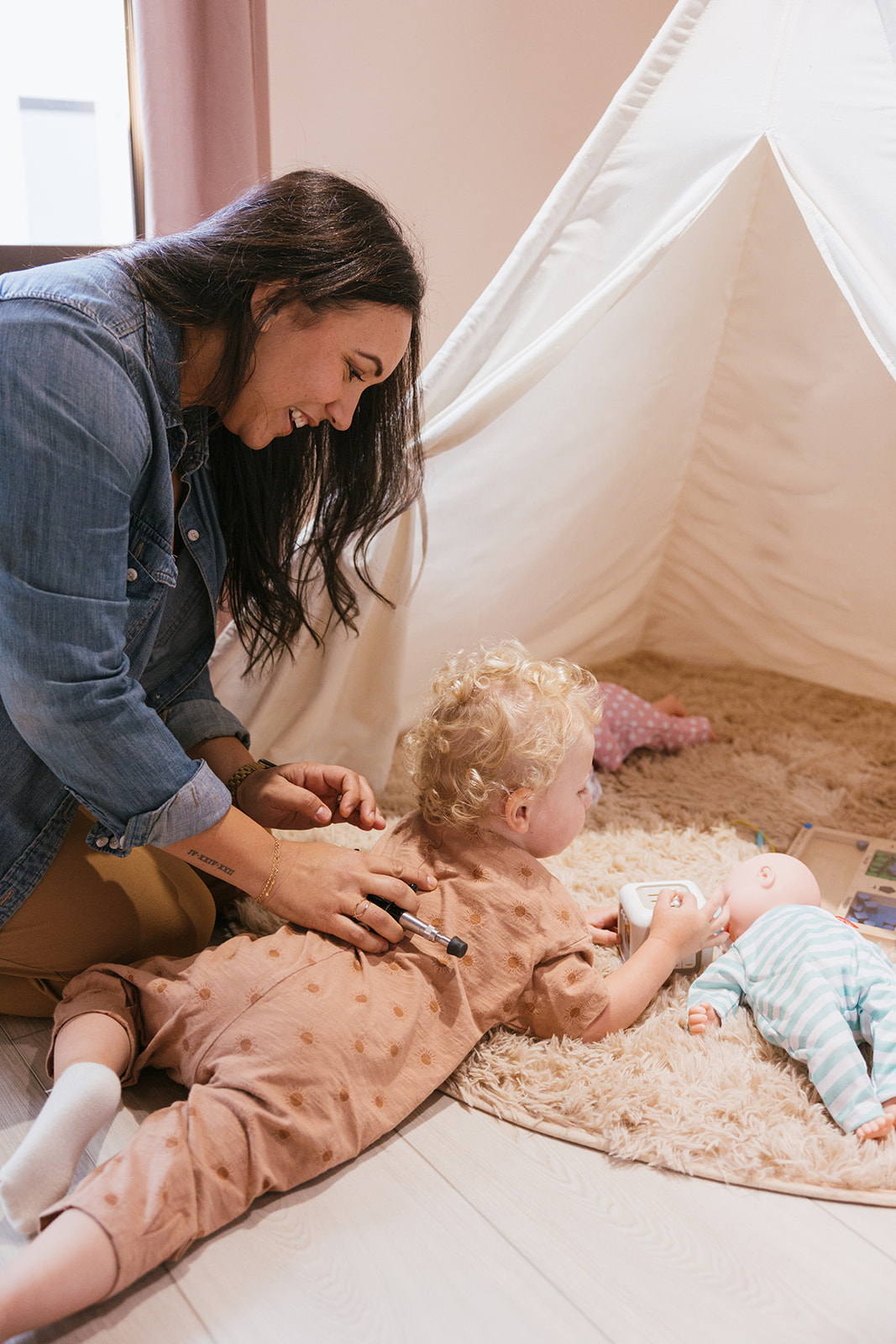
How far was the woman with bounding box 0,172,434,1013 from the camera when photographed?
37.1 inches

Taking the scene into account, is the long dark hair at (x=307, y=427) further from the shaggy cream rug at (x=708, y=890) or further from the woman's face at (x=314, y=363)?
the shaggy cream rug at (x=708, y=890)

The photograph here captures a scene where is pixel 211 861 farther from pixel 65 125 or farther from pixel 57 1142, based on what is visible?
pixel 65 125

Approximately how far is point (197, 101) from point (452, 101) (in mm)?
940

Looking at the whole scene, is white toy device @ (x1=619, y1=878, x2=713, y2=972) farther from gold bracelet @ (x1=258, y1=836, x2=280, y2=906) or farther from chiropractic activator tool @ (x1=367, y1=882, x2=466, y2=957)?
gold bracelet @ (x1=258, y1=836, x2=280, y2=906)

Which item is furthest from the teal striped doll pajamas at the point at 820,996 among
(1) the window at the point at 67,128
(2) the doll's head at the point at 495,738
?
(1) the window at the point at 67,128

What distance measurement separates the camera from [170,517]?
1.09 metres

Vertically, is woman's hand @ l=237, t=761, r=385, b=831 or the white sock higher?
woman's hand @ l=237, t=761, r=385, b=831

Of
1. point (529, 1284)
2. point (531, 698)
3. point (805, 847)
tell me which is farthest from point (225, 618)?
point (529, 1284)

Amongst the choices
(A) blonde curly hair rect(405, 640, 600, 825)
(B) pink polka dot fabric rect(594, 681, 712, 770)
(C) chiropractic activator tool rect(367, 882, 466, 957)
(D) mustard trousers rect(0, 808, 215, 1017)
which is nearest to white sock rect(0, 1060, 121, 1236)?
(D) mustard trousers rect(0, 808, 215, 1017)

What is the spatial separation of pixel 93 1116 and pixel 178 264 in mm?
816

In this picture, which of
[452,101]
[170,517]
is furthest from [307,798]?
[452,101]

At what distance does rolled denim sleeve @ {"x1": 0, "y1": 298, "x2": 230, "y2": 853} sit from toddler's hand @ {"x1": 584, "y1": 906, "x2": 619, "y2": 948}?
0.60m

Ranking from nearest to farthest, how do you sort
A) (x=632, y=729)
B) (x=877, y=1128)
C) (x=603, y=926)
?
(x=877, y=1128) → (x=603, y=926) → (x=632, y=729)

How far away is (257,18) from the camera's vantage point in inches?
68.0
